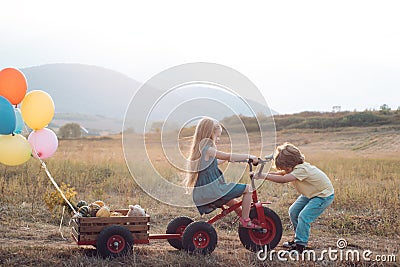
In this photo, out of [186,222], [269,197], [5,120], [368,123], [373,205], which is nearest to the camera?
[5,120]

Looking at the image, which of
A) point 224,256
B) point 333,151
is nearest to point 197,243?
point 224,256

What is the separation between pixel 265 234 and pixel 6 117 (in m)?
3.20

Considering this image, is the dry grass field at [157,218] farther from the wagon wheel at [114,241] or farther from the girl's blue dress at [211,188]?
the girl's blue dress at [211,188]

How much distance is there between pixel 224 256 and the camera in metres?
5.45

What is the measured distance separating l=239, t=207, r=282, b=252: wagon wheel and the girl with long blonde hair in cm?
12

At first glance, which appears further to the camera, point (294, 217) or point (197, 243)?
point (294, 217)

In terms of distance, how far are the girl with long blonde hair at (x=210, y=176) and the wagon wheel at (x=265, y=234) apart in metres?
0.12

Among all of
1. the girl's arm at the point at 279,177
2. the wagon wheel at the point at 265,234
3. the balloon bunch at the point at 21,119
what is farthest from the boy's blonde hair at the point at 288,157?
the balloon bunch at the point at 21,119

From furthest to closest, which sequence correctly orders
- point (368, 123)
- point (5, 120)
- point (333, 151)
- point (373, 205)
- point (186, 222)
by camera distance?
point (368, 123) → point (333, 151) → point (373, 205) → point (186, 222) → point (5, 120)

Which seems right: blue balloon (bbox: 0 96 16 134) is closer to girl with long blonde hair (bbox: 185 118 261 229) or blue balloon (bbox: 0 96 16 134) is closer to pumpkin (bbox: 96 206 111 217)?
pumpkin (bbox: 96 206 111 217)

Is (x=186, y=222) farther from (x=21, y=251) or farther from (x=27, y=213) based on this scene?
(x=27, y=213)

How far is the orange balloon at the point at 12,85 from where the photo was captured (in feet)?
19.1

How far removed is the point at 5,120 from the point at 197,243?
2485mm

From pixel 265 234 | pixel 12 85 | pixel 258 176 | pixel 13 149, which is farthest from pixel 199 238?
pixel 12 85
